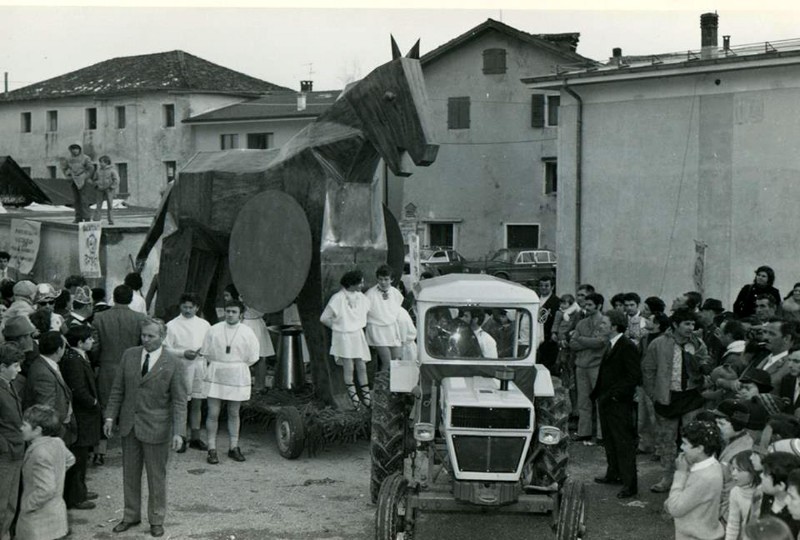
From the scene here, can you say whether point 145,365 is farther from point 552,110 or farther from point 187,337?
point 552,110

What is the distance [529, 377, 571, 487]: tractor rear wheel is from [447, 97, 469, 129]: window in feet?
108

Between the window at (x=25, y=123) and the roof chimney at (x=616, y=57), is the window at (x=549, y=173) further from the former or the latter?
the window at (x=25, y=123)

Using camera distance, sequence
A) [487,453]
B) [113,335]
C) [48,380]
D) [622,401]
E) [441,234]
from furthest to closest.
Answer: [441,234]
[113,335]
[622,401]
[48,380]
[487,453]

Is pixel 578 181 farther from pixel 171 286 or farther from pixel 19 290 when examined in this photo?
pixel 19 290

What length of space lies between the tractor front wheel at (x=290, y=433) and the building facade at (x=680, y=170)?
45.0ft

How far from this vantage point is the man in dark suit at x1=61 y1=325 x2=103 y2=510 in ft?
33.7

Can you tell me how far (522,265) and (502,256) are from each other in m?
1.40

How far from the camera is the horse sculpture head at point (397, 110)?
12.2 m

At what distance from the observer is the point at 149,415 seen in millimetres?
9406

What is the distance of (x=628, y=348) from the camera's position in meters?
10.8

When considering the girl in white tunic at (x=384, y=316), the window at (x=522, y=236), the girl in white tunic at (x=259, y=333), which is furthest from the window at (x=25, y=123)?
the girl in white tunic at (x=384, y=316)

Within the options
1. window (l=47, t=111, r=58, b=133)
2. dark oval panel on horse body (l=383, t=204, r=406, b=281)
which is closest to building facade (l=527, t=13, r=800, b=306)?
dark oval panel on horse body (l=383, t=204, r=406, b=281)

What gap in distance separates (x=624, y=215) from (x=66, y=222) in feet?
40.7

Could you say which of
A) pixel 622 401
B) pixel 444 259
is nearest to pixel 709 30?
pixel 444 259
